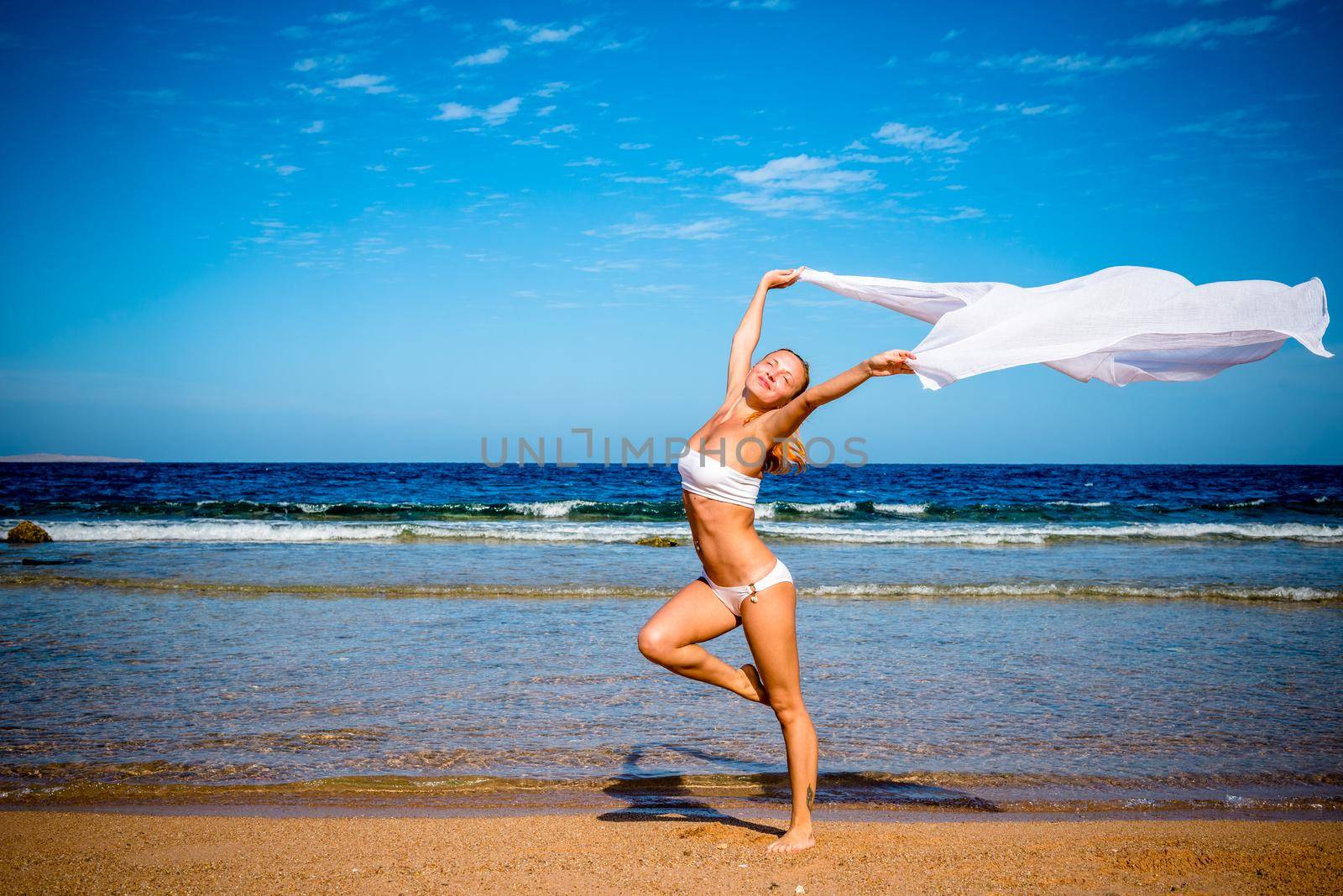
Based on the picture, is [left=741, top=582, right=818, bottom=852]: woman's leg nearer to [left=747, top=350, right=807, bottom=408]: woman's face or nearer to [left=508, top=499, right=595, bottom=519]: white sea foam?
[left=747, top=350, right=807, bottom=408]: woman's face

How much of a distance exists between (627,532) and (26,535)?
13.8m

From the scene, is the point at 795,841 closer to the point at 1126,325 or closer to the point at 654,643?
the point at 654,643

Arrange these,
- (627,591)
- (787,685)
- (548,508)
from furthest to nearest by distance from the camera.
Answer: (548,508) < (627,591) < (787,685)

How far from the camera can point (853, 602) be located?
1212 cm

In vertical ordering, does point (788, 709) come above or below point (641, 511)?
above

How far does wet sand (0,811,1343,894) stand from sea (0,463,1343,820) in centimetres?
42

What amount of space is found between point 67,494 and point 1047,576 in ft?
134

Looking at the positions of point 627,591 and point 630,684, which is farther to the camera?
point 627,591

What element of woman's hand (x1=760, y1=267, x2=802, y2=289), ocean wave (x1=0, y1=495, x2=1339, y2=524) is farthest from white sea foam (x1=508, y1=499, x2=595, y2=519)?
woman's hand (x1=760, y1=267, x2=802, y2=289)

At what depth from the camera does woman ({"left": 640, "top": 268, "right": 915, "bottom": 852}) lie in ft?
13.3

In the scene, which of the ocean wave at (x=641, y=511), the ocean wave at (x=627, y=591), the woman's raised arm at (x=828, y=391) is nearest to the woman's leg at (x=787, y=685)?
the woman's raised arm at (x=828, y=391)

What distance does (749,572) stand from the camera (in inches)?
160

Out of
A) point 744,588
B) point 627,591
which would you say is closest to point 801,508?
point 627,591

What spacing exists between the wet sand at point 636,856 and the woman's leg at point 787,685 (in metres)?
0.16
